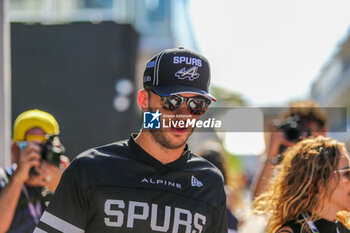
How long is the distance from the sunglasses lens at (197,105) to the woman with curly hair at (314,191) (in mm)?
860

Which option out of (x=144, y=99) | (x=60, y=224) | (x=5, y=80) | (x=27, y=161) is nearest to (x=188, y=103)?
(x=144, y=99)

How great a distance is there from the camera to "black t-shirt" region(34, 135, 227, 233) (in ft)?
5.77

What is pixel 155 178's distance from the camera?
188 centimetres

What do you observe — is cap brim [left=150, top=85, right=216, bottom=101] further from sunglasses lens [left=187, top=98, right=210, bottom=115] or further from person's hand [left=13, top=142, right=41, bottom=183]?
person's hand [left=13, top=142, right=41, bottom=183]

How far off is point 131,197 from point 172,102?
1.41 feet

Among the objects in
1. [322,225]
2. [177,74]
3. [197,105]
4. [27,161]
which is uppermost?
[177,74]

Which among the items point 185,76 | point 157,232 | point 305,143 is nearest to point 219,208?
point 157,232

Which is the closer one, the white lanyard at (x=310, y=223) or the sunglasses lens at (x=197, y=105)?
the sunglasses lens at (x=197, y=105)

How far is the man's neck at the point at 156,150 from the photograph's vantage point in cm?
192

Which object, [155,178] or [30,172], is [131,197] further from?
[30,172]

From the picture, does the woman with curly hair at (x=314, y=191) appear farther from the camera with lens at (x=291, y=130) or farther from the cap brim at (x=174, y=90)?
the cap brim at (x=174, y=90)

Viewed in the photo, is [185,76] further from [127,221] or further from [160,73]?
[127,221]

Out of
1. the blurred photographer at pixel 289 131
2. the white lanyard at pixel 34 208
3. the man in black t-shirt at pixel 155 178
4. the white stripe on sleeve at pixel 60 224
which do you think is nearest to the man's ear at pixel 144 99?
the man in black t-shirt at pixel 155 178

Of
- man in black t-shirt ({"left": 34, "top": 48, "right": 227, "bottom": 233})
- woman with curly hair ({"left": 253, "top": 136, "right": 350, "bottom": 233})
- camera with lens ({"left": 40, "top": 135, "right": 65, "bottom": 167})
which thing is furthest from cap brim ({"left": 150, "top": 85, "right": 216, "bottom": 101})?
camera with lens ({"left": 40, "top": 135, "right": 65, "bottom": 167})
